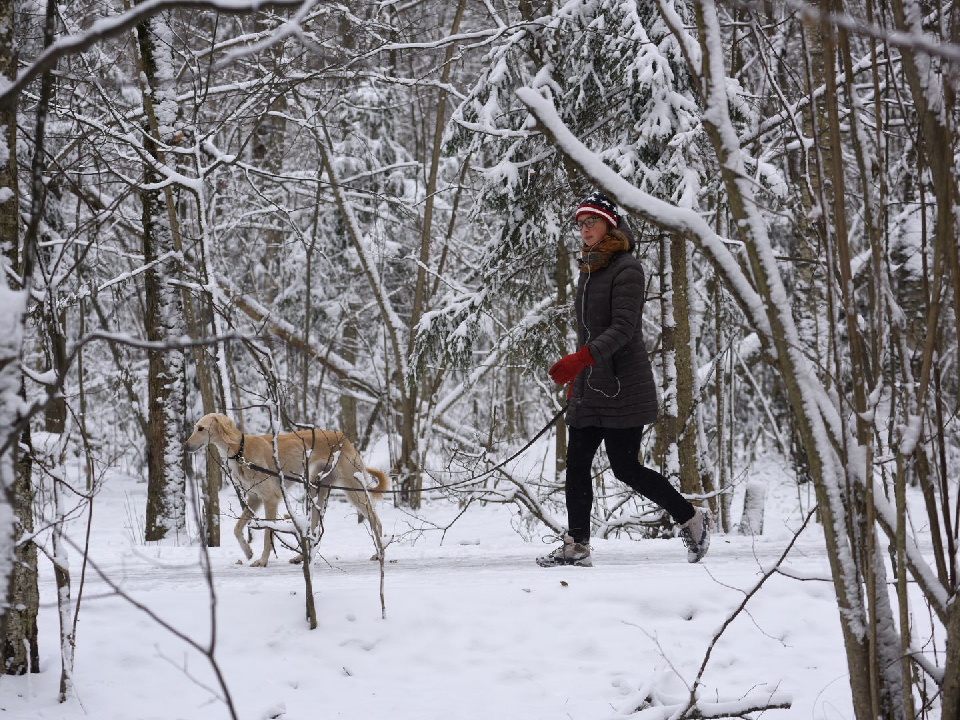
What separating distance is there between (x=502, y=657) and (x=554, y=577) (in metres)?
0.93

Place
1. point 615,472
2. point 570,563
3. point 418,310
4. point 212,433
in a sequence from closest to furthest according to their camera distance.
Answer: point 615,472, point 570,563, point 212,433, point 418,310

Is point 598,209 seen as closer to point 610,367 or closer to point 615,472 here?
point 610,367

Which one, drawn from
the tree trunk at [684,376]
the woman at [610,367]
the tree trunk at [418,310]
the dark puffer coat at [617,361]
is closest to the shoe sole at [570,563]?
the woman at [610,367]

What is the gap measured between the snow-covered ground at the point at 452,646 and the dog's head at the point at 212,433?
4.67 feet

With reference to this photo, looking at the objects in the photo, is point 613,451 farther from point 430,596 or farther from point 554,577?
point 430,596

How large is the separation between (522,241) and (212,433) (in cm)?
435

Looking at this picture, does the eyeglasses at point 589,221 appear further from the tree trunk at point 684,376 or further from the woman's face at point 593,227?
the tree trunk at point 684,376

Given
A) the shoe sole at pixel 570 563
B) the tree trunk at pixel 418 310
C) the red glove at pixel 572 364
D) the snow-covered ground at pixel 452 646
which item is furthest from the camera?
the tree trunk at pixel 418 310

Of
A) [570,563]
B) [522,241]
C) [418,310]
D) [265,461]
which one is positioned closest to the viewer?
[570,563]

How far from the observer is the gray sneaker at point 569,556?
18.1 feet

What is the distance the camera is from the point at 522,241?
9539 mm

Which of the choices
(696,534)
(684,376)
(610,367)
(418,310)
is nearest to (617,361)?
(610,367)

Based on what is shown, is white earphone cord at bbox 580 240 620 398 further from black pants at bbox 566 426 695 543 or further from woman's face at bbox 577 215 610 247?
black pants at bbox 566 426 695 543

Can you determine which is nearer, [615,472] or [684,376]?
[615,472]
